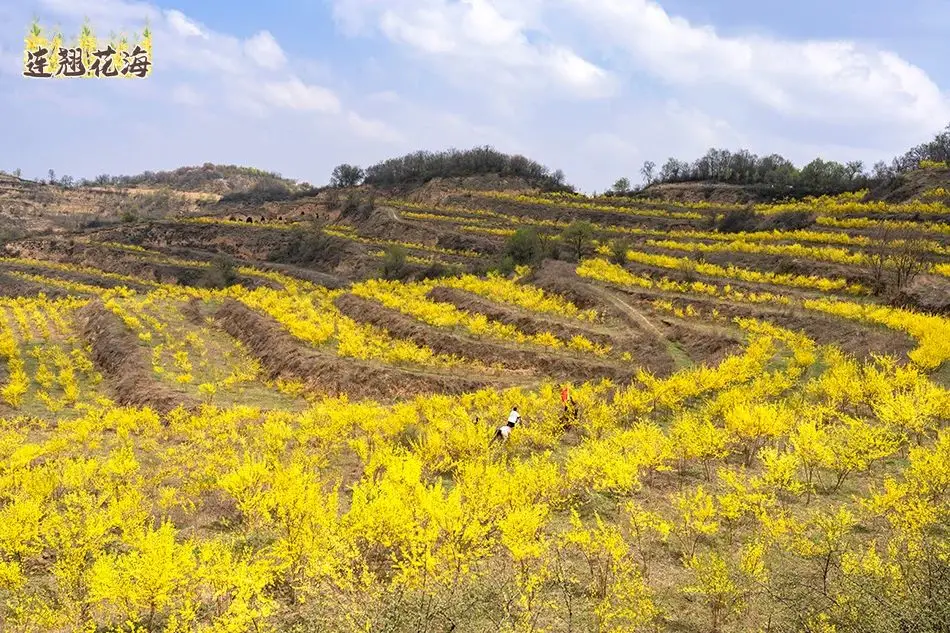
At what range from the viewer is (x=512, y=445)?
16281 mm

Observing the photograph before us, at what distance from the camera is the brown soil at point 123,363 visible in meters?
24.7

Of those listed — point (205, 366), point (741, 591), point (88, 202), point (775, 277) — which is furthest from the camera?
point (88, 202)

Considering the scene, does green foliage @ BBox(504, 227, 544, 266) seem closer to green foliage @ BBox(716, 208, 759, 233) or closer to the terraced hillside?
the terraced hillside

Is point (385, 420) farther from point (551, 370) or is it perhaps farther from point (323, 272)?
point (323, 272)

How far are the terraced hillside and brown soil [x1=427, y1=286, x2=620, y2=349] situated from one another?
28 centimetres

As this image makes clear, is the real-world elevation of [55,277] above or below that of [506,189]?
below

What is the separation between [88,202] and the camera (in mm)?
146750

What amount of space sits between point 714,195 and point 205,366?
69.3 meters

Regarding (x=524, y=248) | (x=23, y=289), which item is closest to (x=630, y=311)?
(x=524, y=248)

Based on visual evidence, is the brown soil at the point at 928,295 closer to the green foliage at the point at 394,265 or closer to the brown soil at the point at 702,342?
the brown soil at the point at 702,342

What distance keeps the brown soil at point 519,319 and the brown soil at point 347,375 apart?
24.9ft

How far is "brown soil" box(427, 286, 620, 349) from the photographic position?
31438mm

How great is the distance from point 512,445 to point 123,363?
25733mm

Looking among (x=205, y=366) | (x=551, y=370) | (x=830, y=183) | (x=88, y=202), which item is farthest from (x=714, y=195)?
(x=88, y=202)
